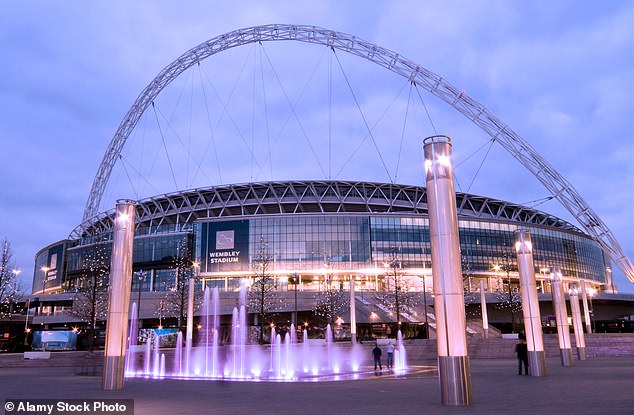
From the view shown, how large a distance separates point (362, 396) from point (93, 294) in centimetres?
4023

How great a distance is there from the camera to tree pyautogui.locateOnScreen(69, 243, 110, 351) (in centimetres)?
5106

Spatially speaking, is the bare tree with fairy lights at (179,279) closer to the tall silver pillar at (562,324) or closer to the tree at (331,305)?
the tree at (331,305)

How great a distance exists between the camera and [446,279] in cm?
1475

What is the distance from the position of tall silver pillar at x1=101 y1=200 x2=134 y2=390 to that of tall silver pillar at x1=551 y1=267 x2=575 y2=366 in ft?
80.4

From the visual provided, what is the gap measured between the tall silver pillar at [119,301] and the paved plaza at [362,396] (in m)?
0.80

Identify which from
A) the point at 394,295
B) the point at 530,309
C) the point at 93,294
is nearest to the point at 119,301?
the point at 530,309

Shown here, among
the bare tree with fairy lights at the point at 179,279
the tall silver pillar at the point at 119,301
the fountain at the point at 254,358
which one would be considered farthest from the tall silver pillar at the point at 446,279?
the bare tree with fairy lights at the point at 179,279

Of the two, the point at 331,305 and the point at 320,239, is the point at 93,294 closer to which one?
the point at 331,305

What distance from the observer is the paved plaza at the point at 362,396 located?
1320 cm

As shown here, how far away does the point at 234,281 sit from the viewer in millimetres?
97562

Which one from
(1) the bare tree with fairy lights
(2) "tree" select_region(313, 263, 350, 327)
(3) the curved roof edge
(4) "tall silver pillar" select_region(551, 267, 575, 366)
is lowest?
(4) "tall silver pillar" select_region(551, 267, 575, 366)

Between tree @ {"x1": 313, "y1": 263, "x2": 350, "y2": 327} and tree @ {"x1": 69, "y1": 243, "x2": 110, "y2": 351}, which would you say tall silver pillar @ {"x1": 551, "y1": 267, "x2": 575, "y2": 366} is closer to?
tree @ {"x1": 69, "y1": 243, "x2": 110, "y2": 351}

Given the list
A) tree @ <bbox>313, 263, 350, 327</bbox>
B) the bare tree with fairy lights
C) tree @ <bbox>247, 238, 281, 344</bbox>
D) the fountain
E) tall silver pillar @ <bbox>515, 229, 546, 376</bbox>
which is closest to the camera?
Result: tall silver pillar @ <bbox>515, 229, 546, 376</bbox>

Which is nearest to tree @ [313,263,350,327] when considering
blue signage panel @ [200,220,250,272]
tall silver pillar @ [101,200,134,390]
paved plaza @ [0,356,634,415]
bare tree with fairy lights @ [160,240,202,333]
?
bare tree with fairy lights @ [160,240,202,333]
